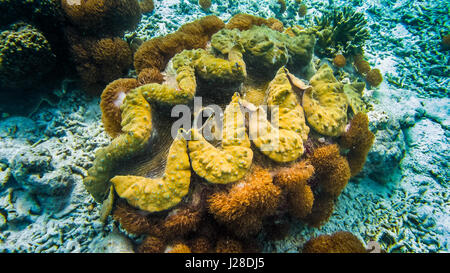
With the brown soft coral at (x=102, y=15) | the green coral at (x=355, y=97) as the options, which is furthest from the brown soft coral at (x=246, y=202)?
the brown soft coral at (x=102, y=15)

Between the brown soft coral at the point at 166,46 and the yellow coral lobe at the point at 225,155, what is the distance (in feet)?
6.43

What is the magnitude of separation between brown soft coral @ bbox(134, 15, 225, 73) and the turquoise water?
57 millimetres

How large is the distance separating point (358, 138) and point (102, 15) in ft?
16.7

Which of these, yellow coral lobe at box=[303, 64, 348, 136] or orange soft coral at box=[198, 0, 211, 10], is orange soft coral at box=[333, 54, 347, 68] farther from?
orange soft coral at box=[198, 0, 211, 10]

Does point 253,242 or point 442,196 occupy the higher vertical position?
point 253,242

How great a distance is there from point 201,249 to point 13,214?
2.77 m

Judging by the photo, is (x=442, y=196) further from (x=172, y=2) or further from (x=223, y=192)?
(x=172, y=2)

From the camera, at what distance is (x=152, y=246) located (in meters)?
2.39

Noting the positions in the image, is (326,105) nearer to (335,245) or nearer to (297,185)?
(297,185)

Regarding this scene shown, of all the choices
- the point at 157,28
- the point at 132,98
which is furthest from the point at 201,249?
the point at 157,28

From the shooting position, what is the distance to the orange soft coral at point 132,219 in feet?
7.72

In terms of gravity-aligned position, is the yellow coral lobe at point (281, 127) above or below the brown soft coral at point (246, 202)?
above

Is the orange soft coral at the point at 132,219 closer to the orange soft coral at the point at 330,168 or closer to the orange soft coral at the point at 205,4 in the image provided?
the orange soft coral at the point at 330,168

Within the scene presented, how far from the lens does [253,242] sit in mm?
2721
